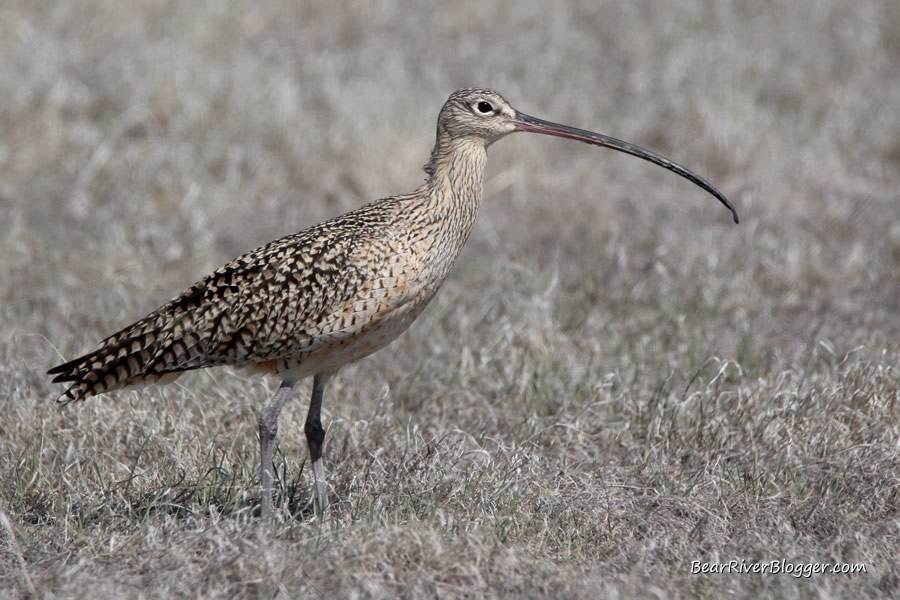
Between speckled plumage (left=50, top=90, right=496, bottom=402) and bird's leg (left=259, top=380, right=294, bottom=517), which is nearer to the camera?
speckled plumage (left=50, top=90, right=496, bottom=402)

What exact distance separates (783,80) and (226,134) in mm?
4815

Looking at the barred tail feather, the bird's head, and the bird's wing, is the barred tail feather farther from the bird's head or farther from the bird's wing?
the bird's head

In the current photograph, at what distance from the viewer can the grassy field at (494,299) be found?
13.5ft

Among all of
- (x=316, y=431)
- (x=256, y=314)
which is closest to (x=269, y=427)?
(x=316, y=431)

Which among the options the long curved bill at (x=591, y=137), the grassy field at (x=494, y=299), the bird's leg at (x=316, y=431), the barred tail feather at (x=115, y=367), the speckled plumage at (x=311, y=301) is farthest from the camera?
the long curved bill at (x=591, y=137)

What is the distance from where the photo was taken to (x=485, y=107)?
4707mm

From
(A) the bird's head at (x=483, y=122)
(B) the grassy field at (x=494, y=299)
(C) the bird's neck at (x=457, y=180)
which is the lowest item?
(B) the grassy field at (x=494, y=299)

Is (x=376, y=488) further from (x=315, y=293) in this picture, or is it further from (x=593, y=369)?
(x=593, y=369)

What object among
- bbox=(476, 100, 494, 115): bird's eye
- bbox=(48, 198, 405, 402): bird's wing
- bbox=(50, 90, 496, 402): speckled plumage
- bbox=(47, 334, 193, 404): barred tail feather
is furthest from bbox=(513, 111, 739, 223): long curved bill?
bbox=(47, 334, 193, 404): barred tail feather

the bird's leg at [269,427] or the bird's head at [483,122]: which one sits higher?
the bird's head at [483,122]

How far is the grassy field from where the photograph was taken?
4.11 m

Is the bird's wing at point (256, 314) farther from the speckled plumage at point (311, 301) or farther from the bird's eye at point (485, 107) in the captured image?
the bird's eye at point (485, 107)

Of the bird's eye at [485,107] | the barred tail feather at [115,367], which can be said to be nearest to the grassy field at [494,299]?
the barred tail feather at [115,367]

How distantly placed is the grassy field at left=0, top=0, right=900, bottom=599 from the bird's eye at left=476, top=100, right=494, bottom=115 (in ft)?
4.53
